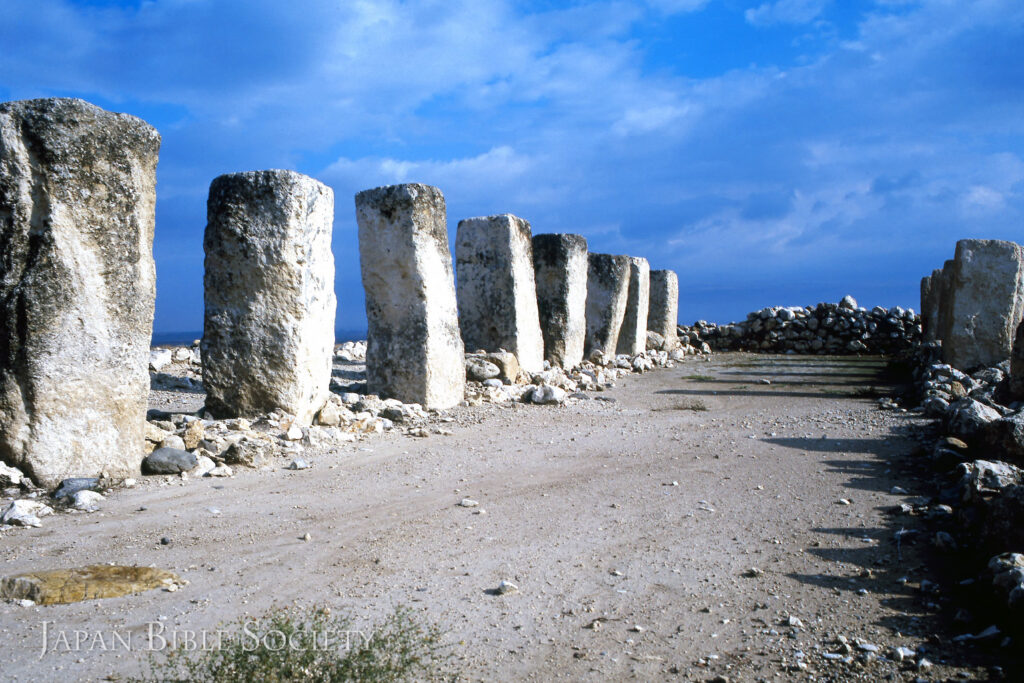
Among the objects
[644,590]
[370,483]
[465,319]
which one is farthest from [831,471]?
[465,319]

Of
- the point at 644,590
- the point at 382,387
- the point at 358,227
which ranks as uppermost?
the point at 358,227

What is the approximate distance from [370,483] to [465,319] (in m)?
6.09

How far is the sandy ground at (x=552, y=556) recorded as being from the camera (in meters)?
3.24

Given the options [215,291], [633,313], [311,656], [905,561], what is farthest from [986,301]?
[311,656]

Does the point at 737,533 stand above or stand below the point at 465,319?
below

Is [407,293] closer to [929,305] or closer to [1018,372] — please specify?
[1018,372]

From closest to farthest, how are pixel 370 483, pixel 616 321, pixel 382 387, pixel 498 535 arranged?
1. pixel 498 535
2. pixel 370 483
3. pixel 382 387
4. pixel 616 321

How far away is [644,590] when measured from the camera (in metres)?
3.87

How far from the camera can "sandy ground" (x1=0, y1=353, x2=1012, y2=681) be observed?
127 inches

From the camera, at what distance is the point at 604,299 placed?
15.3 m

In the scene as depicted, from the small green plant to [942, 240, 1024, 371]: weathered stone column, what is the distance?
39.0ft

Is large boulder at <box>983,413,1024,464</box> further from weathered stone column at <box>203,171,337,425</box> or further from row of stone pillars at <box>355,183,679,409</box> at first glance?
weathered stone column at <box>203,171,337,425</box>

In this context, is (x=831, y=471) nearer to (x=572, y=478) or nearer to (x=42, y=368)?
(x=572, y=478)

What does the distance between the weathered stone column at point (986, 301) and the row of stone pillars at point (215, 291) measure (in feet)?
22.0
